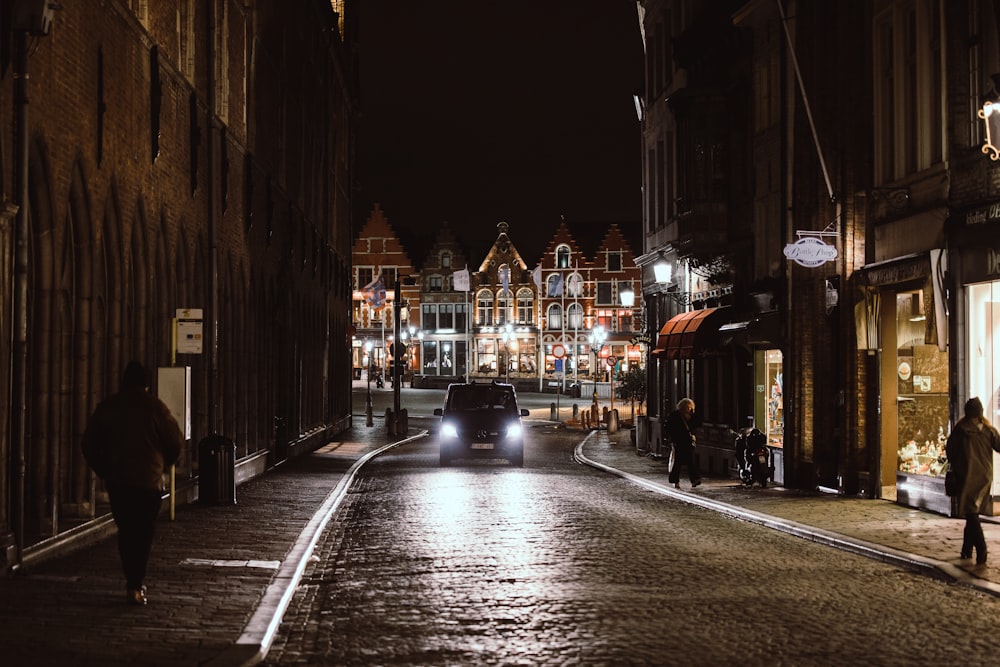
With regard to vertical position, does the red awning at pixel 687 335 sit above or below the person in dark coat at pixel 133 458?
above

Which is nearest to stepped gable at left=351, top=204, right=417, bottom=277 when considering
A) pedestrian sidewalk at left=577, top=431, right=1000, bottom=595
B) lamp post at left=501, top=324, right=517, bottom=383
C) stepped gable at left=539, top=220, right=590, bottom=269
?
lamp post at left=501, top=324, right=517, bottom=383

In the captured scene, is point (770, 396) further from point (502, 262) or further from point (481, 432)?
point (502, 262)

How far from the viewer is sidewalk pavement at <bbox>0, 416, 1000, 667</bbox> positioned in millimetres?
8375

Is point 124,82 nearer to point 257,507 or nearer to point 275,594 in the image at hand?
point 257,507

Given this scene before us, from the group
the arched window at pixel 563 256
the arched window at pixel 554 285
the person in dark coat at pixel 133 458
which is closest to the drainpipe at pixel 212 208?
the person in dark coat at pixel 133 458

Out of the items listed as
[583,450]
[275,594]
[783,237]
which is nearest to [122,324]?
[275,594]

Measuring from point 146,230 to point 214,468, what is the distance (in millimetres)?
3510

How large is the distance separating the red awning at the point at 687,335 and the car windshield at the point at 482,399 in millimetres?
3794

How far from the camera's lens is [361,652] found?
27.9 ft

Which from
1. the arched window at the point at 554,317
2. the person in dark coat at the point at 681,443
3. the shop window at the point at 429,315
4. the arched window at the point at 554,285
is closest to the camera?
the person in dark coat at the point at 681,443

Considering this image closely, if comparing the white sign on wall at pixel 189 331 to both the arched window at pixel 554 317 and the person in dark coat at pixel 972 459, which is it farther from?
the arched window at pixel 554 317

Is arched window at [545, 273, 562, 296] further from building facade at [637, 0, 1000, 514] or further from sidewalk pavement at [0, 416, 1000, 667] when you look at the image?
sidewalk pavement at [0, 416, 1000, 667]

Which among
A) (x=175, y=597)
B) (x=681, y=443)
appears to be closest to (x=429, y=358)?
(x=681, y=443)

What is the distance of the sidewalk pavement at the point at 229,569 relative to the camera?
27.5 ft
